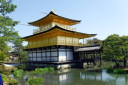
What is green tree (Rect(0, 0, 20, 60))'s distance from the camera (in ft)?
36.2

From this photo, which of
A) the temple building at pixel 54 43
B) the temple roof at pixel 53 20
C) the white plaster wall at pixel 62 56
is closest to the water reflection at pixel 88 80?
the temple building at pixel 54 43

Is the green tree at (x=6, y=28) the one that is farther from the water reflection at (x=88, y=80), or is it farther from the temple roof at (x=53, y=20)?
the temple roof at (x=53, y=20)

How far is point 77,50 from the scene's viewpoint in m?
24.0

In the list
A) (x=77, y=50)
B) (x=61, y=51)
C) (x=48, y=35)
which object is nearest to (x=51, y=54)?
(x=61, y=51)

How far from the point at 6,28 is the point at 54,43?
11.0 meters

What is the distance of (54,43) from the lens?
2136cm

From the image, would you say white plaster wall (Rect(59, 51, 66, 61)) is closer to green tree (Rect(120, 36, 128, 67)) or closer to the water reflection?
the water reflection

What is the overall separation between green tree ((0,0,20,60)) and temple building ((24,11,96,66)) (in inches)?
352

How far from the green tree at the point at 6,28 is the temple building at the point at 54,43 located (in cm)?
894

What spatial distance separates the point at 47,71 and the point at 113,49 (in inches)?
411

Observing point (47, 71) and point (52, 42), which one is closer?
point (47, 71)

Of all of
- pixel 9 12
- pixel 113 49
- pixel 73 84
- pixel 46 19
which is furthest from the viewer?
pixel 46 19

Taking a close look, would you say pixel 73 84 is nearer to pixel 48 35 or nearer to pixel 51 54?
pixel 51 54

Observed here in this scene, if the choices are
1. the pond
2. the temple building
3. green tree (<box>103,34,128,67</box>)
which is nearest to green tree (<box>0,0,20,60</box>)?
the pond
